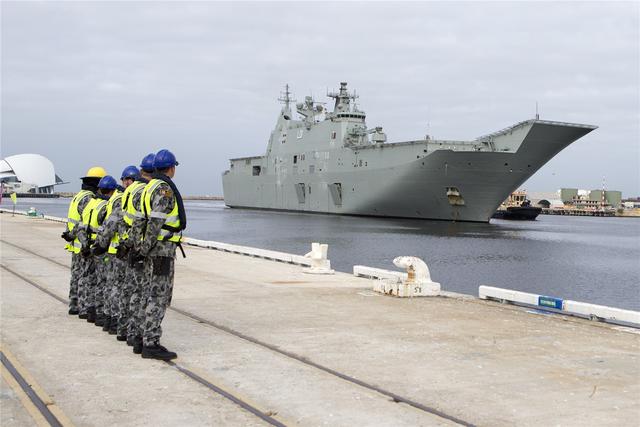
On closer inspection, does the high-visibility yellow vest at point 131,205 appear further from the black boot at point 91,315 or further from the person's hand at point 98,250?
the black boot at point 91,315

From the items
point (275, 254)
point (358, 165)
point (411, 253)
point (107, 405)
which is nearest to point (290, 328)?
point (107, 405)

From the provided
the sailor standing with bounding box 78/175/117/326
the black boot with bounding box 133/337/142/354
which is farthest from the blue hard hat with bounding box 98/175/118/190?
the black boot with bounding box 133/337/142/354

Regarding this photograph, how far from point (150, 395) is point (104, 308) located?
296 centimetres

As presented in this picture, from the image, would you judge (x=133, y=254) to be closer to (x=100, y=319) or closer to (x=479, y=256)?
(x=100, y=319)

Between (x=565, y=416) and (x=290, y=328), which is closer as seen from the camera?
(x=565, y=416)

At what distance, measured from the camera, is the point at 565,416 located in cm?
451

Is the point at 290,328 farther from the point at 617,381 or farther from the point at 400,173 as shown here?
the point at 400,173

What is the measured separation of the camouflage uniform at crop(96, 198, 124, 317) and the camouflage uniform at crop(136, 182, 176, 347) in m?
0.82

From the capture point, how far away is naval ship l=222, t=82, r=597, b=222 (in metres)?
47.2

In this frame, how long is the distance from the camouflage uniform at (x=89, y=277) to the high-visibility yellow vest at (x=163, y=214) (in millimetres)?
1957

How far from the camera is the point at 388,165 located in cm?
5225

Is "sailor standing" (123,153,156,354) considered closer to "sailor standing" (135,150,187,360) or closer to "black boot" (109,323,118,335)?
"sailor standing" (135,150,187,360)

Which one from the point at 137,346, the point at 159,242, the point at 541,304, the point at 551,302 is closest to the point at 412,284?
the point at 541,304

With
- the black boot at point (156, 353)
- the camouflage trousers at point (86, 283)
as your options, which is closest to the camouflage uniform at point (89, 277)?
the camouflage trousers at point (86, 283)
